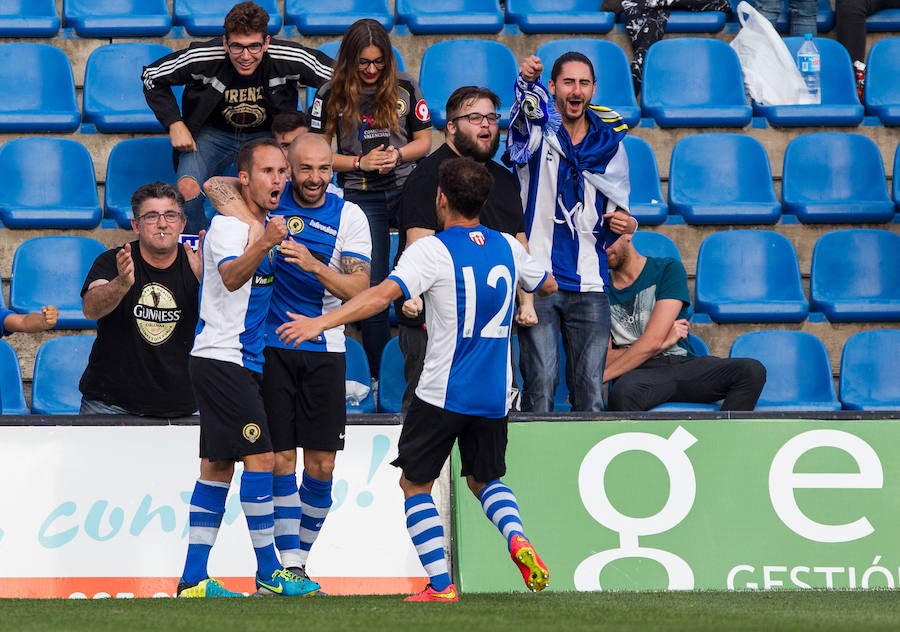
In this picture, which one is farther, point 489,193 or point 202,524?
point 489,193

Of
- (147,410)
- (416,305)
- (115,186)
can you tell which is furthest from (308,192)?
(115,186)

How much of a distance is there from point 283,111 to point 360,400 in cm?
167

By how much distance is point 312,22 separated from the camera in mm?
8961

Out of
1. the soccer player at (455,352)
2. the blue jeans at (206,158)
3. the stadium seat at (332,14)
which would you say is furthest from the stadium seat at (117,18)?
the soccer player at (455,352)

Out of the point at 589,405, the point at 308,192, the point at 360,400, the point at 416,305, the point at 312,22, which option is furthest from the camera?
the point at 312,22

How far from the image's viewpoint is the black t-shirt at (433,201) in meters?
6.51

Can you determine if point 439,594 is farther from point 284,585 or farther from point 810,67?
point 810,67

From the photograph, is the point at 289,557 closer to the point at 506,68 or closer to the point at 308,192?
the point at 308,192

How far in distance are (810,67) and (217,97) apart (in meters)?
3.98

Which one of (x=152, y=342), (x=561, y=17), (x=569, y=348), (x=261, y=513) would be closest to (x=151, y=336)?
(x=152, y=342)

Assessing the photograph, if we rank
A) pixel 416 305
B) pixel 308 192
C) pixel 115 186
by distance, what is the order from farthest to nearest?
pixel 115 186 → pixel 416 305 → pixel 308 192

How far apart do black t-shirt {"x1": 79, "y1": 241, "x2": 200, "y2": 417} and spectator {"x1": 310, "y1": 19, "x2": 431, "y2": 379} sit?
44.3 inches

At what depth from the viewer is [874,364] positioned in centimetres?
809

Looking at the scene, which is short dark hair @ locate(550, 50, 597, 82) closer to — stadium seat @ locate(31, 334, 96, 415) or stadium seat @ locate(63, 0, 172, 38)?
stadium seat @ locate(31, 334, 96, 415)
